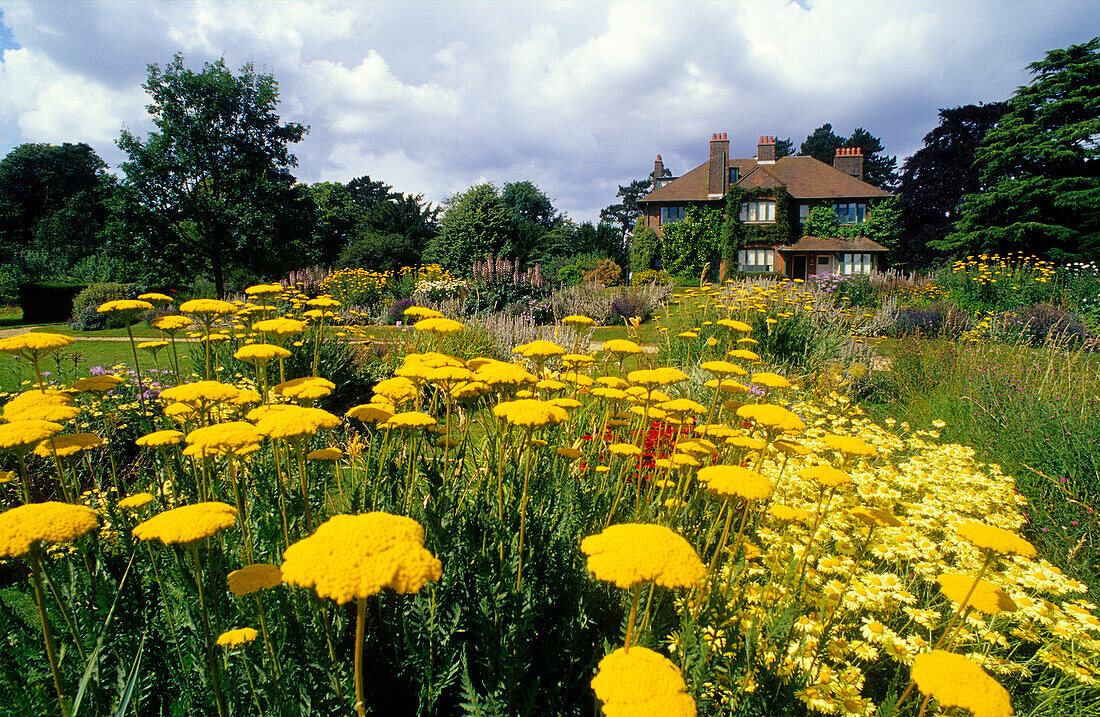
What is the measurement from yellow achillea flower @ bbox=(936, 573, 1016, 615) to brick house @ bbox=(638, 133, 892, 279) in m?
32.9

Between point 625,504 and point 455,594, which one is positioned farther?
point 625,504

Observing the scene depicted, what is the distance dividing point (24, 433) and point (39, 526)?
52 cm

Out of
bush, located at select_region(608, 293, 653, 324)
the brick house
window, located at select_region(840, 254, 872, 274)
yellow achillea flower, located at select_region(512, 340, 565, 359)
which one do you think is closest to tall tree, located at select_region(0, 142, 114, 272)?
bush, located at select_region(608, 293, 653, 324)

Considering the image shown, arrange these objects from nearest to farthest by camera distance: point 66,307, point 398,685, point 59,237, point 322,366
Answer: point 398,685 → point 322,366 → point 66,307 → point 59,237

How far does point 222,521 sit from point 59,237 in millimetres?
43905

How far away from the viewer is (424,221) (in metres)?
42.6

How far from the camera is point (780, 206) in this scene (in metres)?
31.5

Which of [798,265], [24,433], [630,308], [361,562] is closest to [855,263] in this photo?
[798,265]

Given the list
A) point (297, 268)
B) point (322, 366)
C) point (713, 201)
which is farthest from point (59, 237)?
point (713, 201)

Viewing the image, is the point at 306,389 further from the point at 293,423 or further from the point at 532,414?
the point at 532,414

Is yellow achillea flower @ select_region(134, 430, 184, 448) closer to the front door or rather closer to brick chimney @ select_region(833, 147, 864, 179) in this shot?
the front door

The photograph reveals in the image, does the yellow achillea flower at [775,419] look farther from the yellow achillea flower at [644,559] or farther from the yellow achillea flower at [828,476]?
the yellow achillea flower at [644,559]

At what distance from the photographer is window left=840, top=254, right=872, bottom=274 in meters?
31.7

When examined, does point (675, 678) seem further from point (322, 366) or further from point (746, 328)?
point (322, 366)
